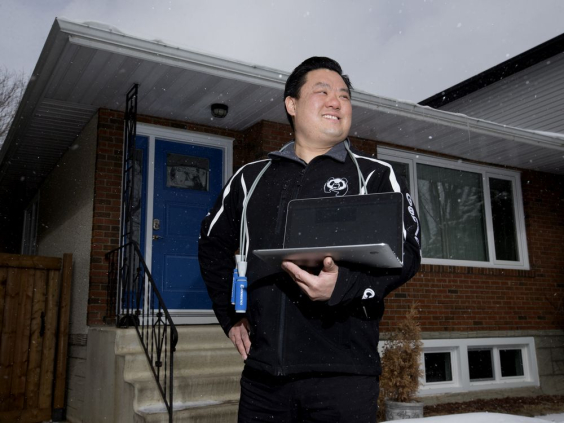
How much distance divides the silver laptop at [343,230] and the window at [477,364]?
19.9ft

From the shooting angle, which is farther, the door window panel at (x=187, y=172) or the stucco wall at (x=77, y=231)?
the door window panel at (x=187, y=172)

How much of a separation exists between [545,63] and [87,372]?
372 inches

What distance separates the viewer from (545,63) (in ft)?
34.7

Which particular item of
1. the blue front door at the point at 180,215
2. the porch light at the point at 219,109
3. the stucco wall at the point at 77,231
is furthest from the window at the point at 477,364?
the stucco wall at the point at 77,231

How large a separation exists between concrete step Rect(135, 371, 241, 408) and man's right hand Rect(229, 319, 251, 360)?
2841 millimetres

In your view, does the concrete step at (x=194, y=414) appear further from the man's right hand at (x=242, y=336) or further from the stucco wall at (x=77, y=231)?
the man's right hand at (x=242, y=336)

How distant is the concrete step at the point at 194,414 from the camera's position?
4.21 m

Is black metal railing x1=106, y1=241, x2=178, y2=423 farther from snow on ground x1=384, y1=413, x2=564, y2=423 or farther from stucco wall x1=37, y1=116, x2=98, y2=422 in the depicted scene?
snow on ground x1=384, y1=413, x2=564, y2=423

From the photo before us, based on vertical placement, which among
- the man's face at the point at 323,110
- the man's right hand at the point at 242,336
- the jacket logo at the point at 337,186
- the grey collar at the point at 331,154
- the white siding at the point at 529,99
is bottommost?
the man's right hand at the point at 242,336

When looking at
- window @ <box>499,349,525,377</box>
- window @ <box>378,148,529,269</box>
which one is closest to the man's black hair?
window @ <box>378,148,529,269</box>

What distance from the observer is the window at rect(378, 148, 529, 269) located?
7.99 m

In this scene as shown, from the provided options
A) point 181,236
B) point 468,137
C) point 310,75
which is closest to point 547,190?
point 468,137

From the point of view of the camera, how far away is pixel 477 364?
7969 millimetres

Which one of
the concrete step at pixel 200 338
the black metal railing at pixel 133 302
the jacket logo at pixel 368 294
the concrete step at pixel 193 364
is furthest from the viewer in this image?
the concrete step at pixel 200 338
